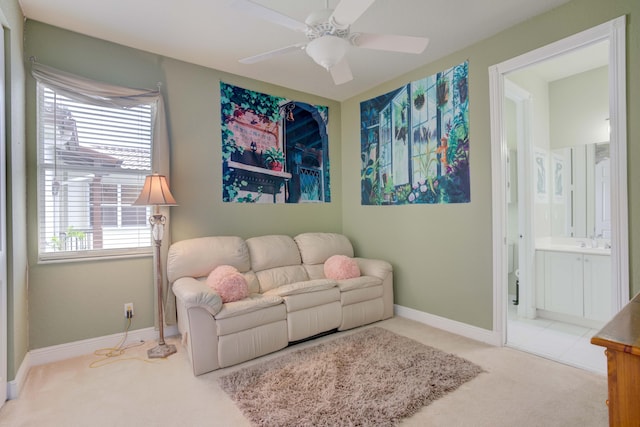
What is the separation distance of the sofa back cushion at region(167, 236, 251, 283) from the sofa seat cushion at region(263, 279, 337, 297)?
49 centimetres

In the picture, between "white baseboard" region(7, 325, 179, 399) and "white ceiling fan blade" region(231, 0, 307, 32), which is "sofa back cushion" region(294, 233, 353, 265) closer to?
"white baseboard" region(7, 325, 179, 399)

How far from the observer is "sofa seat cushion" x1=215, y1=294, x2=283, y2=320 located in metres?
2.41

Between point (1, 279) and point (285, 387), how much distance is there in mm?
1850

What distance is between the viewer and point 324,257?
3.69 metres

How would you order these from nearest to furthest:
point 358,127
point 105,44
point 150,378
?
1. point 150,378
2. point 105,44
3. point 358,127

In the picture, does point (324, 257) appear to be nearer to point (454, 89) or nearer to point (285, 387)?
point (285, 387)

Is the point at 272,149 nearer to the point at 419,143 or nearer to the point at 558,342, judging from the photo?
the point at 419,143

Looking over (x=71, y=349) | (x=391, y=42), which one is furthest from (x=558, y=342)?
(x=71, y=349)

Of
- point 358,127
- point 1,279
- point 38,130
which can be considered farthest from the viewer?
point 358,127

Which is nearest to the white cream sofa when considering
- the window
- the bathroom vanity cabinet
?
the window

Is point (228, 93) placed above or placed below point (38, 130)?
above

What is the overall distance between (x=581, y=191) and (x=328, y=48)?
342 centimetres

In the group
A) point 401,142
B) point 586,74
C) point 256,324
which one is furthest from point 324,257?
point 586,74

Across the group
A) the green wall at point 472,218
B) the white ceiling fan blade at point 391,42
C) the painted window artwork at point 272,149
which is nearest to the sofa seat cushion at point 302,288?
the green wall at point 472,218
